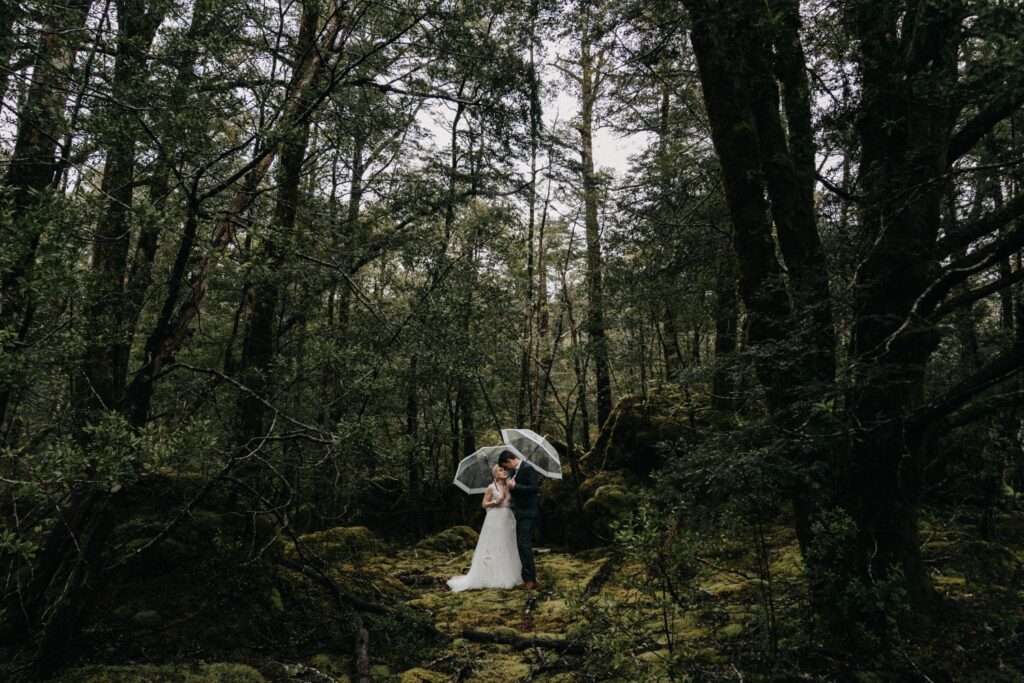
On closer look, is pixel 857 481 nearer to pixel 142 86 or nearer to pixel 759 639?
pixel 759 639

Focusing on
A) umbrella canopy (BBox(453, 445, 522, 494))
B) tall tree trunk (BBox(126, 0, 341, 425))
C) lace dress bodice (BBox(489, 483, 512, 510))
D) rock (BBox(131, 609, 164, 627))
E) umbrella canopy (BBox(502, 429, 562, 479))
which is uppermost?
tall tree trunk (BBox(126, 0, 341, 425))

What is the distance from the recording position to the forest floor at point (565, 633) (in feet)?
11.3

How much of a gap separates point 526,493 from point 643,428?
3.10 metres

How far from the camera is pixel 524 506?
7.43 meters

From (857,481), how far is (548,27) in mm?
5496

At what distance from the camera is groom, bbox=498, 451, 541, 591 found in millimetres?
7113

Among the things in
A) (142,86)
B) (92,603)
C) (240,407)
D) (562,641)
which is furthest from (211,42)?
(562,641)

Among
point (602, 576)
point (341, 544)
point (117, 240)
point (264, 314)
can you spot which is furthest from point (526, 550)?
point (117, 240)

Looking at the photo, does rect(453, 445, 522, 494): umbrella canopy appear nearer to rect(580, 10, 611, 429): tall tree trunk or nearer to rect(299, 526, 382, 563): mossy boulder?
rect(299, 526, 382, 563): mossy boulder

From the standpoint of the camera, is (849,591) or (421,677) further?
(421,677)

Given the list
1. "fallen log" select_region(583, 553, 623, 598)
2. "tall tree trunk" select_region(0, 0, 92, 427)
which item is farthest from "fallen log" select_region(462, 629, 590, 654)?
"tall tree trunk" select_region(0, 0, 92, 427)

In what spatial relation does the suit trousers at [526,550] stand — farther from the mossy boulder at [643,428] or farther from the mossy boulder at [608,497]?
the mossy boulder at [643,428]

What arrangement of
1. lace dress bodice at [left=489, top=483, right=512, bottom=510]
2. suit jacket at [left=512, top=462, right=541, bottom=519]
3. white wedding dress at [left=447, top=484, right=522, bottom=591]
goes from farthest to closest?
lace dress bodice at [left=489, top=483, right=512, bottom=510]
suit jacket at [left=512, top=462, right=541, bottom=519]
white wedding dress at [left=447, top=484, right=522, bottom=591]

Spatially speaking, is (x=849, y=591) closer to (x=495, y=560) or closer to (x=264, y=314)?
(x=495, y=560)
